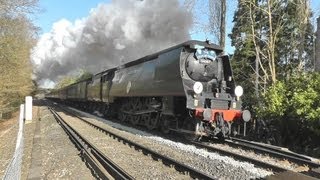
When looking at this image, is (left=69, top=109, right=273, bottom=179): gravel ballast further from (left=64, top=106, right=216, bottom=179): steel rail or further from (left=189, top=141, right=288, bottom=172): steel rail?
(left=64, top=106, right=216, bottom=179): steel rail

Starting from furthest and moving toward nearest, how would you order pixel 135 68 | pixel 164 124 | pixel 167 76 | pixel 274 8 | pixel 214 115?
pixel 274 8 → pixel 135 68 → pixel 164 124 → pixel 167 76 → pixel 214 115

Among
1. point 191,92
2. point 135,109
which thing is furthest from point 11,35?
point 191,92

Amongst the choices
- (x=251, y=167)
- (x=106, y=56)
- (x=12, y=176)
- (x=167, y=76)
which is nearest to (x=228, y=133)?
(x=167, y=76)

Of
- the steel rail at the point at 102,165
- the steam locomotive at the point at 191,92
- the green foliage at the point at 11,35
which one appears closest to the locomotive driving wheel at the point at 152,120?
the steam locomotive at the point at 191,92

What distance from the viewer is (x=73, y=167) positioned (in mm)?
10211

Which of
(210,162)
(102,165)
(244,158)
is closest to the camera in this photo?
(210,162)

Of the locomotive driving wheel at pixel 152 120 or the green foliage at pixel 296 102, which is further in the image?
the locomotive driving wheel at pixel 152 120

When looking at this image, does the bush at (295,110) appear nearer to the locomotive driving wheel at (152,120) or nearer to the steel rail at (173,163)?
the locomotive driving wheel at (152,120)

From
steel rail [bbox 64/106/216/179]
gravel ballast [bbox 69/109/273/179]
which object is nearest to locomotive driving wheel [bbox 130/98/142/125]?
steel rail [bbox 64/106/216/179]

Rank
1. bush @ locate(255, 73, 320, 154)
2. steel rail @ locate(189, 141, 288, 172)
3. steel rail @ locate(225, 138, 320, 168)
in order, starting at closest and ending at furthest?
steel rail @ locate(189, 141, 288, 172), steel rail @ locate(225, 138, 320, 168), bush @ locate(255, 73, 320, 154)

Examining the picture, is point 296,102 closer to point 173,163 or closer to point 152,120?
point 173,163

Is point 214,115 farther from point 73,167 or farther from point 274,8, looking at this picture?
point 274,8

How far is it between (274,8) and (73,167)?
18188 millimetres

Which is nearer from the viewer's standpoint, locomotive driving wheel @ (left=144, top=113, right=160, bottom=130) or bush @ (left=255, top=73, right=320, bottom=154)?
bush @ (left=255, top=73, right=320, bottom=154)
